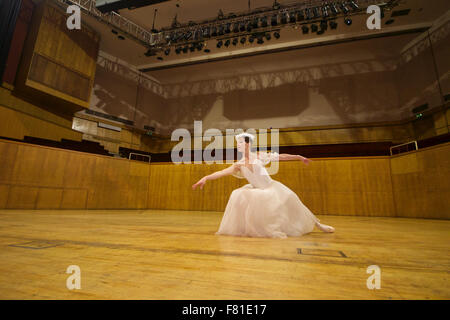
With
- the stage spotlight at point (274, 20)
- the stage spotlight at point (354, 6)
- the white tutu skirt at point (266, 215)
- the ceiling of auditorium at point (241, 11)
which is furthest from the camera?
the ceiling of auditorium at point (241, 11)

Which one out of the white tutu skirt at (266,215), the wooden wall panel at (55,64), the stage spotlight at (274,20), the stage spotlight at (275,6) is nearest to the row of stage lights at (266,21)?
the stage spotlight at (274,20)

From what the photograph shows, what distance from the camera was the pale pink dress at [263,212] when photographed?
6.09 feet

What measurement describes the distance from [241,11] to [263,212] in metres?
7.13

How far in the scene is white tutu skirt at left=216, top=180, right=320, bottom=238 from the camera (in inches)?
72.9

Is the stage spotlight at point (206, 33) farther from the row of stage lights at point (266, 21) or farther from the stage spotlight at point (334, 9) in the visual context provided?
the stage spotlight at point (334, 9)

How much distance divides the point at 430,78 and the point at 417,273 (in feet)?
28.6

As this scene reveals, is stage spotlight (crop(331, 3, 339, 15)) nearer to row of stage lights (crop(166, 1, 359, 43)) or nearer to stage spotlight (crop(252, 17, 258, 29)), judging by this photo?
row of stage lights (crop(166, 1, 359, 43))

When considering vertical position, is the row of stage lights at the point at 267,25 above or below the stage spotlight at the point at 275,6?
below

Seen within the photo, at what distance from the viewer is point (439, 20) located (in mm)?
6648

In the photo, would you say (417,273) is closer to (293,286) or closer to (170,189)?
(293,286)

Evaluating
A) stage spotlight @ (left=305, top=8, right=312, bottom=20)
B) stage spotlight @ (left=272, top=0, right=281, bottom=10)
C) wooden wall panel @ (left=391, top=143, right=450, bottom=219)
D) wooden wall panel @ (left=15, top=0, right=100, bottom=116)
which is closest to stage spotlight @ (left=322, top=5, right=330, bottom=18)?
stage spotlight @ (left=305, top=8, right=312, bottom=20)

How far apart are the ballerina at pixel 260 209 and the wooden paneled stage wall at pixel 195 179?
3.91 meters

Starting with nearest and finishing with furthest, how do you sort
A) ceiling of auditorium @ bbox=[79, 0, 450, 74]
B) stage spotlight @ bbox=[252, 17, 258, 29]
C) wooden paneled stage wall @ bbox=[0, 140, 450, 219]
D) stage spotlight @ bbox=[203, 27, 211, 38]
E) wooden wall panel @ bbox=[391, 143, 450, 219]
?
wooden wall panel @ bbox=[391, 143, 450, 219], wooden paneled stage wall @ bbox=[0, 140, 450, 219], stage spotlight @ bbox=[252, 17, 258, 29], ceiling of auditorium @ bbox=[79, 0, 450, 74], stage spotlight @ bbox=[203, 27, 211, 38]

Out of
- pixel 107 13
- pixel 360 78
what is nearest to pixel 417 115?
pixel 360 78
